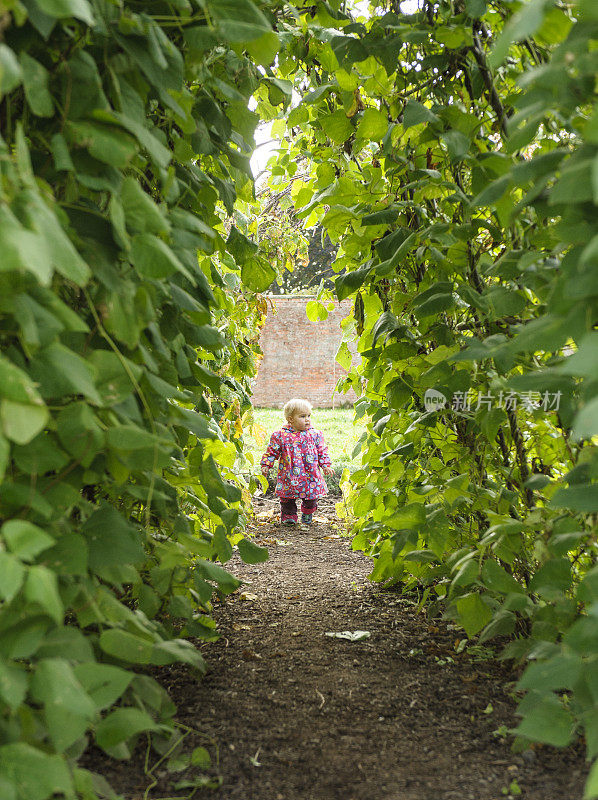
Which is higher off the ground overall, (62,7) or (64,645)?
(62,7)

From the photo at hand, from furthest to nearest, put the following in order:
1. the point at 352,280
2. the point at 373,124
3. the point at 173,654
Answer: the point at 352,280
the point at 373,124
the point at 173,654

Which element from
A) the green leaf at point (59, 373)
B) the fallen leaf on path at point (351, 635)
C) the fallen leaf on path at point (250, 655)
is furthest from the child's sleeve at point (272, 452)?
the green leaf at point (59, 373)

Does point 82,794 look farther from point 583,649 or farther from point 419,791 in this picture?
point 583,649

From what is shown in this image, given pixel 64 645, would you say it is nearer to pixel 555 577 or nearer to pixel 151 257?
pixel 151 257

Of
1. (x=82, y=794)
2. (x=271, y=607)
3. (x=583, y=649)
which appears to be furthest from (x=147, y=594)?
(x=271, y=607)

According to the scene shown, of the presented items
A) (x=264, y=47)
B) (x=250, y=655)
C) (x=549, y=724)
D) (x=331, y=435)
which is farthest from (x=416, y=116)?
(x=331, y=435)

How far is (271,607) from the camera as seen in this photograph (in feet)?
8.52

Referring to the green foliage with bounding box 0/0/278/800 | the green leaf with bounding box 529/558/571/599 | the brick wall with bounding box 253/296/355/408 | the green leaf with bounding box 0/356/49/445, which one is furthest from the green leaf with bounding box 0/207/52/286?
the brick wall with bounding box 253/296/355/408

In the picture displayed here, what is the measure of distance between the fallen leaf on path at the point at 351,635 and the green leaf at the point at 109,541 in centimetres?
127

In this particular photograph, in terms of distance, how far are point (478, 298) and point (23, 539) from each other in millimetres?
1187

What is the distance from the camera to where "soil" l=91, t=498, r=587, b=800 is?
1.33m

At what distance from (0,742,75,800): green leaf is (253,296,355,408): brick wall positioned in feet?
45.1

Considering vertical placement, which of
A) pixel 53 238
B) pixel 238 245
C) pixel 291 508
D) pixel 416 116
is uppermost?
pixel 416 116

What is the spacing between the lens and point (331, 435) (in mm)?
8898
